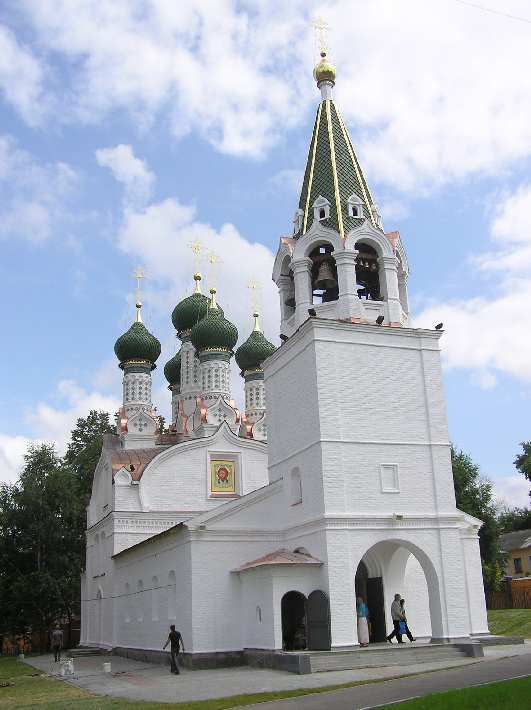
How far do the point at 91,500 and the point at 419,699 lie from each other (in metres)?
22.4

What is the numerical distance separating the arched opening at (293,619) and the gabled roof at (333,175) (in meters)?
8.34

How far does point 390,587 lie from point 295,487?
3.14 metres

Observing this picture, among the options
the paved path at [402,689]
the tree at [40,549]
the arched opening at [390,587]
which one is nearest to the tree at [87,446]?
the tree at [40,549]

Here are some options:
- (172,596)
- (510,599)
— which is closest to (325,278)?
(172,596)

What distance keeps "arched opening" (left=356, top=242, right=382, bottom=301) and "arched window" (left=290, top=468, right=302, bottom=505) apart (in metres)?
4.49

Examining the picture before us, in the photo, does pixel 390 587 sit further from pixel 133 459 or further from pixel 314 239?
pixel 133 459

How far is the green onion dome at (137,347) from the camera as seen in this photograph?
3109 centimetres

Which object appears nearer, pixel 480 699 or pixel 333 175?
pixel 480 699

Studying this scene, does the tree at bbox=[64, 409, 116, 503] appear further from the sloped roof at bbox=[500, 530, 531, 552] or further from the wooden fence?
the sloped roof at bbox=[500, 530, 531, 552]

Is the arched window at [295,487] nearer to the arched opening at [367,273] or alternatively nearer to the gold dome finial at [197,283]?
the arched opening at [367,273]

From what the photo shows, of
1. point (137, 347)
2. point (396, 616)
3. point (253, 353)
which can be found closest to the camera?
point (396, 616)

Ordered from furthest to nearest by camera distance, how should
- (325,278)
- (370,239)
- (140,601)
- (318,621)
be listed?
1. (140,601)
2. (325,278)
3. (370,239)
4. (318,621)

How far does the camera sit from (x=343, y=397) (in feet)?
55.7

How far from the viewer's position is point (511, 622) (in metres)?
23.2
